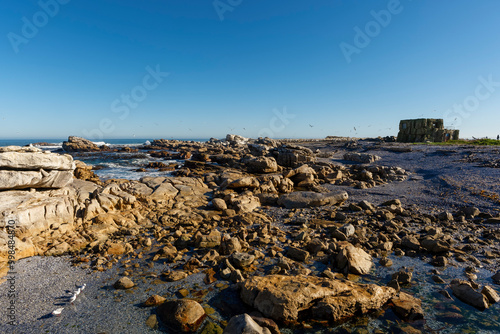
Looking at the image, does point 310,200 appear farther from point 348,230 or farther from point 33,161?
point 33,161

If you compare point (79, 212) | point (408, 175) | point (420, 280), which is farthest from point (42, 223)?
point (408, 175)

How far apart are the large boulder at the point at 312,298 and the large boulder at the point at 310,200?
262 inches

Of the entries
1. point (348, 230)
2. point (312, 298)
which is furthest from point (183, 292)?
point (348, 230)

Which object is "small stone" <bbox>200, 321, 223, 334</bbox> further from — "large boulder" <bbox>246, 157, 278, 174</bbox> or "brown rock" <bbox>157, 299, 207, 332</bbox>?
"large boulder" <bbox>246, 157, 278, 174</bbox>

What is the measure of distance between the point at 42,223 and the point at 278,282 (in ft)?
26.2

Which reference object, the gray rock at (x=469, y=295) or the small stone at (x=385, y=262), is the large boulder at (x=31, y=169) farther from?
the gray rock at (x=469, y=295)

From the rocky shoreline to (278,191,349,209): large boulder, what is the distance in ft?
0.17

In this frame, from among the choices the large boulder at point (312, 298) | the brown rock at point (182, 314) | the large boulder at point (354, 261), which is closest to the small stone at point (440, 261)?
the large boulder at point (354, 261)

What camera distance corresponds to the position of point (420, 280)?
18.1ft

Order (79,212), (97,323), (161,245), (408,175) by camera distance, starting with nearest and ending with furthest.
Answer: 1. (97,323)
2. (161,245)
3. (79,212)
4. (408,175)

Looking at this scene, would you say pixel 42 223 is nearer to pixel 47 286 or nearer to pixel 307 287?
pixel 47 286

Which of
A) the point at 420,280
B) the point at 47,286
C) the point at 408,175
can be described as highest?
the point at 408,175

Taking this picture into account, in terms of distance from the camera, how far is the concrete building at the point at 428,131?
40.2 metres

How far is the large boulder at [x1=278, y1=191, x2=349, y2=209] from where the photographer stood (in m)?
11.5
